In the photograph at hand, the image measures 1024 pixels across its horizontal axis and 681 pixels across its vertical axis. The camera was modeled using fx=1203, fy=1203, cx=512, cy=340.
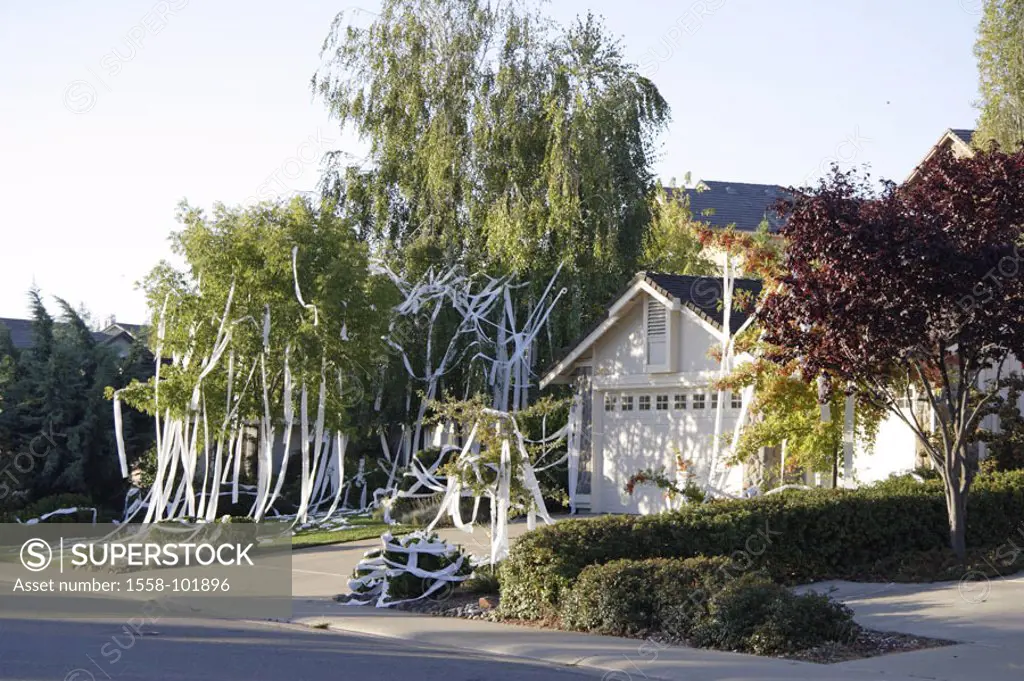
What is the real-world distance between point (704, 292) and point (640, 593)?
11.2 meters

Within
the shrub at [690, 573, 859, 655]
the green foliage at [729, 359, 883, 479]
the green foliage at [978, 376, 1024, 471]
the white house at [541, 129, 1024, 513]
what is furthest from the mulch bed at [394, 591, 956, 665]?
the white house at [541, 129, 1024, 513]

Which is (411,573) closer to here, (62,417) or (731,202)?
(62,417)

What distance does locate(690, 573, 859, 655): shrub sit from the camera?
10.7 metres

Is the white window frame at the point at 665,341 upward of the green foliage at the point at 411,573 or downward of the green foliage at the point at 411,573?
upward

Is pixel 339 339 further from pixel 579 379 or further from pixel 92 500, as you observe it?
pixel 92 500

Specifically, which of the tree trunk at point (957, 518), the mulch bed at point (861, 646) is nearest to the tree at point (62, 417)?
the mulch bed at point (861, 646)

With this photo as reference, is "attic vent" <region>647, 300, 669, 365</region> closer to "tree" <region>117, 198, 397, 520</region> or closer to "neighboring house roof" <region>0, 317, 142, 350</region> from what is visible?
"tree" <region>117, 198, 397, 520</region>

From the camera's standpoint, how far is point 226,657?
411 inches

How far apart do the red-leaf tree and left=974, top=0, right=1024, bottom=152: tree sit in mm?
13888

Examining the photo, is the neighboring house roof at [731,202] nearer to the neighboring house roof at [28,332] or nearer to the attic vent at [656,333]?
the neighboring house roof at [28,332]

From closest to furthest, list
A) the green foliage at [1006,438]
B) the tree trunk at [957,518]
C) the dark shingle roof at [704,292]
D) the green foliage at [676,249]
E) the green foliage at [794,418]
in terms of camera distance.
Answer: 1. the tree trunk at [957,518]
2. the green foliage at [794,418]
3. the green foliage at [1006,438]
4. the dark shingle roof at [704,292]
5. the green foliage at [676,249]

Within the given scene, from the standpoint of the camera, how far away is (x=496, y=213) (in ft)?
89.2

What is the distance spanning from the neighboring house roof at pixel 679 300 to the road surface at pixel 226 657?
417 inches

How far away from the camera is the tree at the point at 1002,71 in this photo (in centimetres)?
2764
